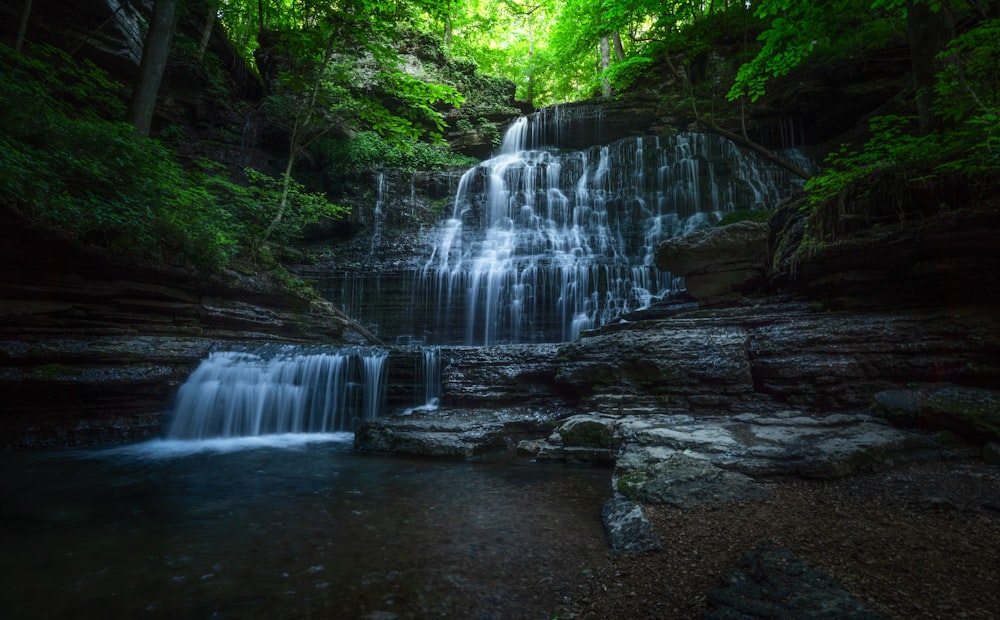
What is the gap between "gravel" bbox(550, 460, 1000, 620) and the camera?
84.0 inches

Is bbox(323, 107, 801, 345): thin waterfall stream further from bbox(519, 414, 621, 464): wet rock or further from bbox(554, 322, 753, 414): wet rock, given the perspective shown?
bbox(519, 414, 621, 464): wet rock

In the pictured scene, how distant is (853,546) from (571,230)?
45.1ft

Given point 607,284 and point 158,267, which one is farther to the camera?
point 607,284

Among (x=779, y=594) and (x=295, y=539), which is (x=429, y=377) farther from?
(x=779, y=594)

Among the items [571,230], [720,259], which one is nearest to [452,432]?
[720,259]

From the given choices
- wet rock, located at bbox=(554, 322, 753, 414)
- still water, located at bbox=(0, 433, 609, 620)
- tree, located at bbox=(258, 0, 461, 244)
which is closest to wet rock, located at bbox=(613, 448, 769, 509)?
still water, located at bbox=(0, 433, 609, 620)

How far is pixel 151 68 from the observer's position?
973cm

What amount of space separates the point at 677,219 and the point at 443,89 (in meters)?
8.73

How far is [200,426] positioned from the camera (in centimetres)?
800

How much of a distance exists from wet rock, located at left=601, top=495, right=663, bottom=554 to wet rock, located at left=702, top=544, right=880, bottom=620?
672mm

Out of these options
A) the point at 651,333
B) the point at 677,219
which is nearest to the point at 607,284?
the point at 677,219

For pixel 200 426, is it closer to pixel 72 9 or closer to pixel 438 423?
pixel 438 423

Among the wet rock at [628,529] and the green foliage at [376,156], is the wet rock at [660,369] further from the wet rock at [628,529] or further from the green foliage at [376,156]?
the green foliage at [376,156]

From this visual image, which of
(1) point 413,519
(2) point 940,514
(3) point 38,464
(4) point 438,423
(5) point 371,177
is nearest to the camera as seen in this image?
(2) point 940,514
